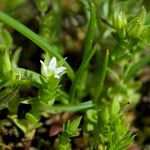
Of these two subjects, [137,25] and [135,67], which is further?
[135,67]

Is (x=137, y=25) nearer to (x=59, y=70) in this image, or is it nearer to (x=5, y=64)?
(x=59, y=70)

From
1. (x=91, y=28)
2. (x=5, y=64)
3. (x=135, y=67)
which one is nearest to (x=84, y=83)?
(x=135, y=67)

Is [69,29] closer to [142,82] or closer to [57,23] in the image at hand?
[57,23]

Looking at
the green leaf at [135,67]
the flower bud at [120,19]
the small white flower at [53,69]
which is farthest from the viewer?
the green leaf at [135,67]

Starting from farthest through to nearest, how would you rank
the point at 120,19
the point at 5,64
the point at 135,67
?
1. the point at 135,67
2. the point at 120,19
3. the point at 5,64

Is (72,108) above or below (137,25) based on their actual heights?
below

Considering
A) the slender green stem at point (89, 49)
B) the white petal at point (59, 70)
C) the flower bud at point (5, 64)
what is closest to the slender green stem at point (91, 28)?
the slender green stem at point (89, 49)

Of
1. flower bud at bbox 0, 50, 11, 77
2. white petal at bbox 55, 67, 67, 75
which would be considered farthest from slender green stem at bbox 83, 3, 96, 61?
flower bud at bbox 0, 50, 11, 77

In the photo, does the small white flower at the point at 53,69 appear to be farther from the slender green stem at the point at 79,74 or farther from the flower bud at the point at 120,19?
the flower bud at the point at 120,19

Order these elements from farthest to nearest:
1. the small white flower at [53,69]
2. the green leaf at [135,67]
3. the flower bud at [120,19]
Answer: the green leaf at [135,67] → the flower bud at [120,19] → the small white flower at [53,69]

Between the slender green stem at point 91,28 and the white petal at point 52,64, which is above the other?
the slender green stem at point 91,28

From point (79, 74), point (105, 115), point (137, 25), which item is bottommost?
point (105, 115)
